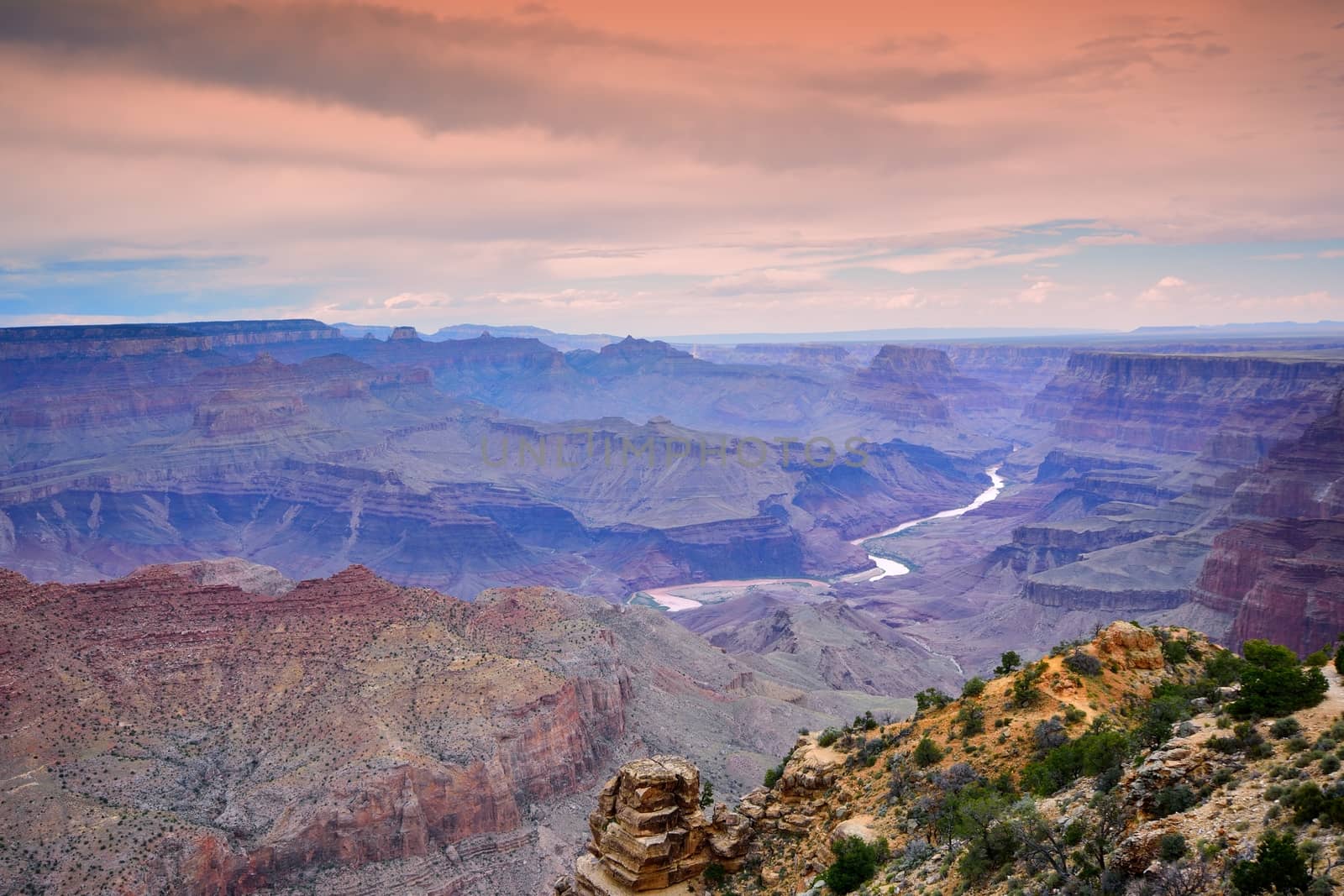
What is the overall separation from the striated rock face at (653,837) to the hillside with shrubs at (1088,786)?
117cm

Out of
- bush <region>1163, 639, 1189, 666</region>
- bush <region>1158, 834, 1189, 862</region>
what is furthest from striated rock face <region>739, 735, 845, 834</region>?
bush <region>1158, 834, 1189, 862</region>

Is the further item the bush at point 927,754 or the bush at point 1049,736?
the bush at point 927,754

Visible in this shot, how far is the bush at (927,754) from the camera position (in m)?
29.6

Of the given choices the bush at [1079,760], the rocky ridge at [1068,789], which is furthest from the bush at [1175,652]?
the bush at [1079,760]

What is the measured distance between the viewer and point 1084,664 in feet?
102

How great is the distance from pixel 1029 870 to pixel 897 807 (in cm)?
829

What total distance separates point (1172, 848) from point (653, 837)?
49.8 feet

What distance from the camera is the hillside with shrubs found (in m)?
17.0

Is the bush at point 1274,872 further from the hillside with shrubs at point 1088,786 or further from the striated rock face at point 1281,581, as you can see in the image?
the striated rock face at point 1281,581

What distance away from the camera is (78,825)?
49.7 m

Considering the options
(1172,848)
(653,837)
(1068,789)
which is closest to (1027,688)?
(1068,789)

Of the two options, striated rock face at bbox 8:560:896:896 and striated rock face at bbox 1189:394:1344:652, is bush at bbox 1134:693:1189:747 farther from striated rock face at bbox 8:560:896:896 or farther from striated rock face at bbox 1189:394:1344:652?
striated rock face at bbox 1189:394:1344:652

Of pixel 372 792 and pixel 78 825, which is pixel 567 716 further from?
pixel 78 825

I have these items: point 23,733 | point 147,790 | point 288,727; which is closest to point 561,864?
point 288,727
